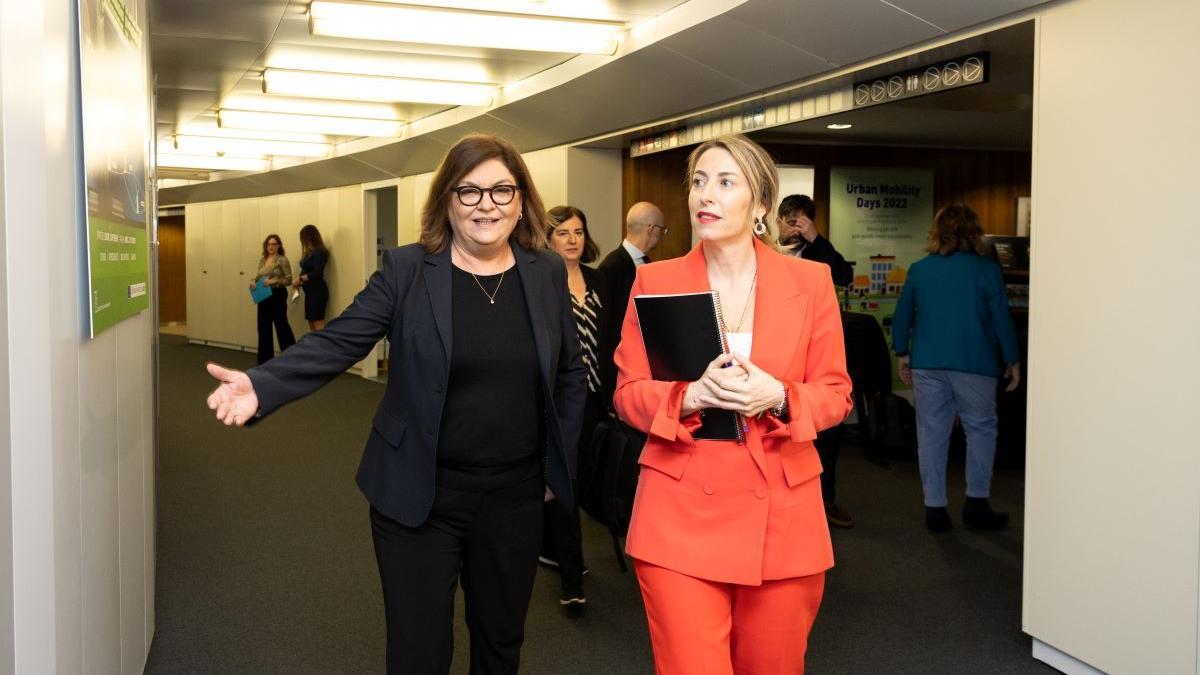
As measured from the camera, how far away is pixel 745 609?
2.68 meters

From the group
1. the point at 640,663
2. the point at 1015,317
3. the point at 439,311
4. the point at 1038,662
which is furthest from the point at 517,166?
the point at 1015,317

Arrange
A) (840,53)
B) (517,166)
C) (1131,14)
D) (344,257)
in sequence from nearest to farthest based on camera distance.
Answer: (517,166)
(1131,14)
(840,53)
(344,257)

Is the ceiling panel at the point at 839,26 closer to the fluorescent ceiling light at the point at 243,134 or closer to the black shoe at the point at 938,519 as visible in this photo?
the black shoe at the point at 938,519

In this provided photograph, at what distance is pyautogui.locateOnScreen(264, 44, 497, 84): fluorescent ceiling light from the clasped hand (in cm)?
606

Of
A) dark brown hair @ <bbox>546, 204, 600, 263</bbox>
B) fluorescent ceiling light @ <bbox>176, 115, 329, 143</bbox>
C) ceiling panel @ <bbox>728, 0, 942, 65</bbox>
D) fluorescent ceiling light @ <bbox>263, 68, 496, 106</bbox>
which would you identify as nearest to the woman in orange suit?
dark brown hair @ <bbox>546, 204, 600, 263</bbox>

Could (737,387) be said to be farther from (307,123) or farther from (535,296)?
(307,123)

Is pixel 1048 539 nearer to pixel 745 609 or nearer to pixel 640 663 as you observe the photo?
pixel 640 663

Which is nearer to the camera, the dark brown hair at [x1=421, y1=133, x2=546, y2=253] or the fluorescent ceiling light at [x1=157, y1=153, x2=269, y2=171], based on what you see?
the dark brown hair at [x1=421, y1=133, x2=546, y2=253]

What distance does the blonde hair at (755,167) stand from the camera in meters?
2.67

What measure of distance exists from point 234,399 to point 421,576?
68 centimetres

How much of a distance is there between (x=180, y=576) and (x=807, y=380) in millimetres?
4091

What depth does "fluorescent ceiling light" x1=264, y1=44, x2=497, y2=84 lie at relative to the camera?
26.2ft

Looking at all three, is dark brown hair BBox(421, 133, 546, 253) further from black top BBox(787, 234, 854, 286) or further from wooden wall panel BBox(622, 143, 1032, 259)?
wooden wall panel BBox(622, 143, 1032, 259)

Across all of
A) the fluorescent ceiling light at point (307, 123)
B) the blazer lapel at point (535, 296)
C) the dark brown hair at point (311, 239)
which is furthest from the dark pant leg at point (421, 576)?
the dark brown hair at point (311, 239)
